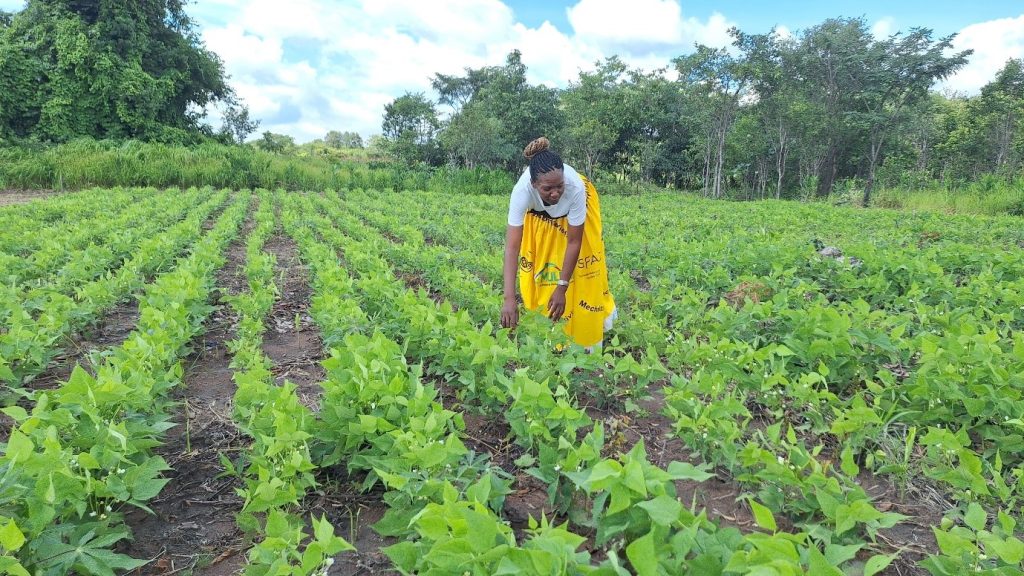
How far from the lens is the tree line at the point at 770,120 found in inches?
1042

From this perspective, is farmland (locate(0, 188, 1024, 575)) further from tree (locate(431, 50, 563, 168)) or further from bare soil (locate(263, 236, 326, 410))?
tree (locate(431, 50, 563, 168))

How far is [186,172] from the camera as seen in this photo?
20.9 m

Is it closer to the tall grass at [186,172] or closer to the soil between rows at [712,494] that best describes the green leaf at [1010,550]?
the soil between rows at [712,494]

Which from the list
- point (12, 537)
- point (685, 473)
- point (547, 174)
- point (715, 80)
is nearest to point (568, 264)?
point (547, 174)

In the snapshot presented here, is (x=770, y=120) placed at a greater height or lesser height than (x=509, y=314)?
greater

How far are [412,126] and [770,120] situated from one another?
28.4 m

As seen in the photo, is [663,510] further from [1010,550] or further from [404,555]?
[1010,550]

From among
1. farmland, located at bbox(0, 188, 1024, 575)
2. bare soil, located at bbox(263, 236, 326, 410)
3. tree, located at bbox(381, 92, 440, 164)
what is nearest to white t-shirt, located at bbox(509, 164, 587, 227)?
farmland, located at bbox(0, 188, 1024, 575)

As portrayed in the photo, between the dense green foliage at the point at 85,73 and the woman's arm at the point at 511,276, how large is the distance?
96.6 ft

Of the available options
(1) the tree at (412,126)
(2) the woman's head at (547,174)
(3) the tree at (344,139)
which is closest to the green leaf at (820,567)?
(2) the woman's head at (547,174)

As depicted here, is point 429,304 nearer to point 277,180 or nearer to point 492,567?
point 492,567

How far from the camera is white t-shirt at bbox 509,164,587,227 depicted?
371 centimetres

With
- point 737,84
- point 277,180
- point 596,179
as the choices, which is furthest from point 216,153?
point 737,84

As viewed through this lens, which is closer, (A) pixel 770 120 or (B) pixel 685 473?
(B) pixel 685 473
